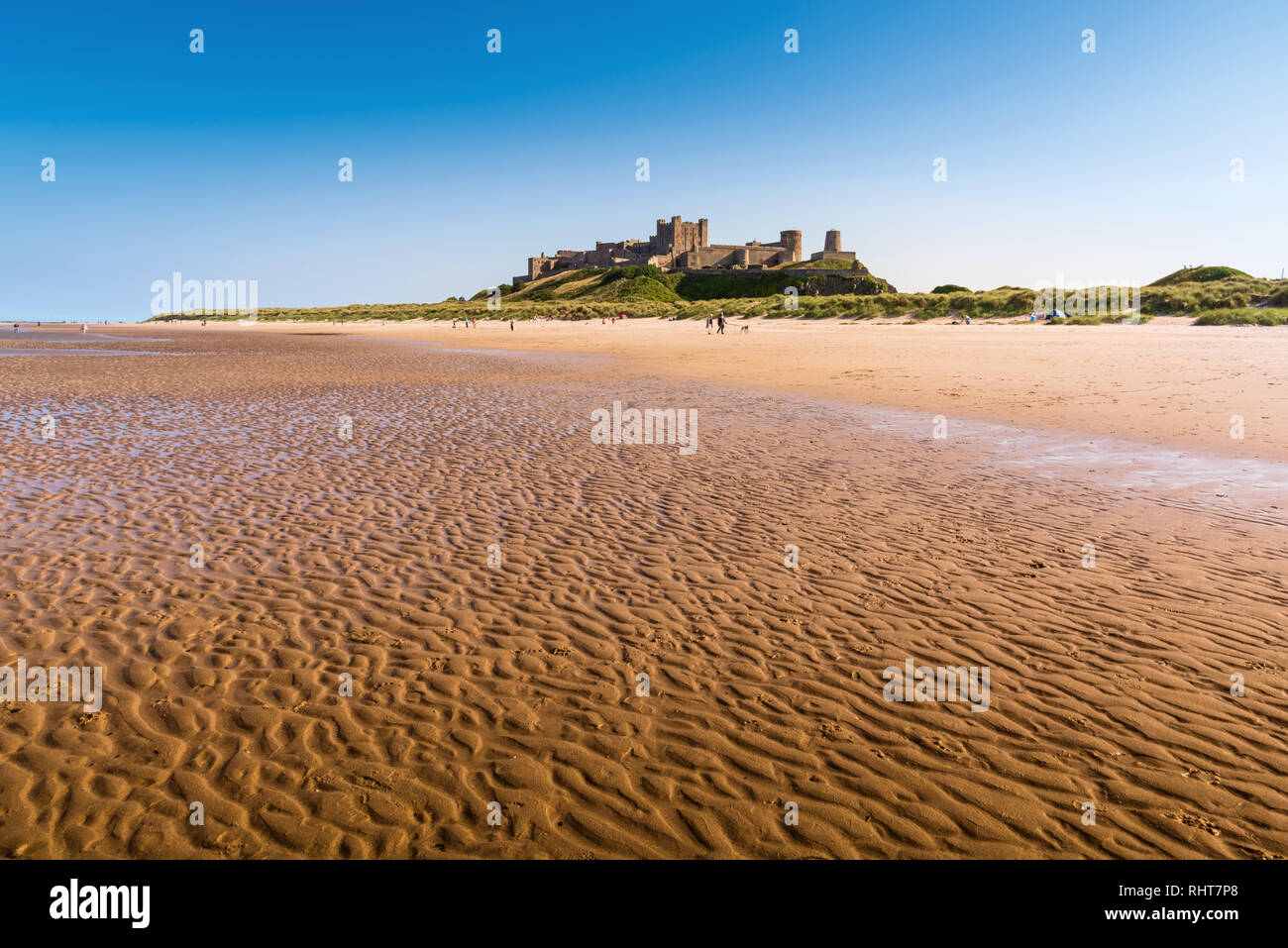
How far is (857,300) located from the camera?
75.5 meters

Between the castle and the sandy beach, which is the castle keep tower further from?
the sandy beach

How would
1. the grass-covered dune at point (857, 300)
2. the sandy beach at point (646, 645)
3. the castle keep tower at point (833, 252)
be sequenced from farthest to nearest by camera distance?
the castle keep tower at point (833, 252)
the grass-covered dune at point (857, 300)
the sandy beach at point (646, 645)

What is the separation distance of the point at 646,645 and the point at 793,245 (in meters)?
163

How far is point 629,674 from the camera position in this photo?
6043 mm

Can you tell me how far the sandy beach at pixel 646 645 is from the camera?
432cm

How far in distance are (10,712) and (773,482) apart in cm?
1004

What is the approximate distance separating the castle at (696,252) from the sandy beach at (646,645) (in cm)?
14069

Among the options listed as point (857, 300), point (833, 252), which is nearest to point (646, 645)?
point (857, 300)

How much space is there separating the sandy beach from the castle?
462 feet

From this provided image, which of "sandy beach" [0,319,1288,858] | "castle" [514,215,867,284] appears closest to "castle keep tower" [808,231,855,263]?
"castle" [514,215,867,284]

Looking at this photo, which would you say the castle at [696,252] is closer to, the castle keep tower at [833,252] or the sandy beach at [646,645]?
the castle keep tower at [833,252]

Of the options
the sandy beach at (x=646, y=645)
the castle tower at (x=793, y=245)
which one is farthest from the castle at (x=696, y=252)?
the sandy beach at (x=646, y=645)

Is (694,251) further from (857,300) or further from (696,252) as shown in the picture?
(857,300)
